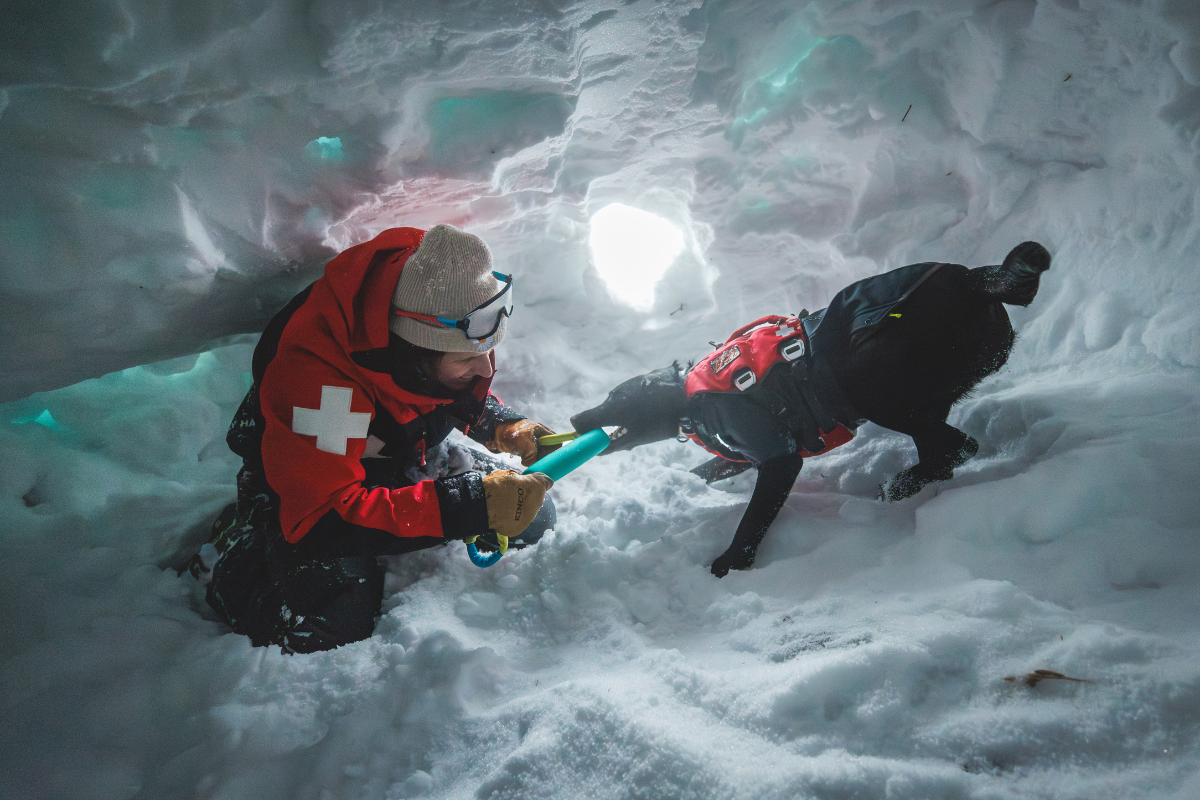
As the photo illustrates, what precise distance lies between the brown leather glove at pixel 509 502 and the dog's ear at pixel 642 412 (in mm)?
717

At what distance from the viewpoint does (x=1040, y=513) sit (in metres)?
1.46

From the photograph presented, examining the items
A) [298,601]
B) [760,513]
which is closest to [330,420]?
[298,601]

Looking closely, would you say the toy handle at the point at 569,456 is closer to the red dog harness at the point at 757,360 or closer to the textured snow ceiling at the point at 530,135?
the red dog harness at the point at 757,360

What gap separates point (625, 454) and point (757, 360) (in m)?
1.12

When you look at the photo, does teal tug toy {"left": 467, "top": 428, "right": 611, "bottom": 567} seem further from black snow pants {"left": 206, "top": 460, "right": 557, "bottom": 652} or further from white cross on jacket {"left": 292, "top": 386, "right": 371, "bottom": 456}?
white cross on jacket {"left": 292, "top": 386, "right": 371, "bottom": 456}

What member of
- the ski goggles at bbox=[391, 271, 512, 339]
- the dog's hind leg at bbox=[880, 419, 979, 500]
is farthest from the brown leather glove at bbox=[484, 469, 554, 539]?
the dog's hind leg at bbox=[880, 419, 979, 500]

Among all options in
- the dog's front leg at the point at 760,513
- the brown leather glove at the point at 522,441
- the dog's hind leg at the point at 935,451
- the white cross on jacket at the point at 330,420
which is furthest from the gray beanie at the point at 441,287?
the dog's hind leg at the point at 935,451

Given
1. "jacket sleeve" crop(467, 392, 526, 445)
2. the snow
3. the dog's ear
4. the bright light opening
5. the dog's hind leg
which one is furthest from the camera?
the bright light opening

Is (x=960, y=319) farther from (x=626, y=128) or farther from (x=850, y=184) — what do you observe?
(x=626, y=128)

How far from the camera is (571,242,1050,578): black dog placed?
5.11 feet

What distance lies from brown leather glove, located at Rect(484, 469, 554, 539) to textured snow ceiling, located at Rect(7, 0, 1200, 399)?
144cm

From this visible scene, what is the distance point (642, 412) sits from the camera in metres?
2.28

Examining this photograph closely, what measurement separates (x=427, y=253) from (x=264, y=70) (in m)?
0.87

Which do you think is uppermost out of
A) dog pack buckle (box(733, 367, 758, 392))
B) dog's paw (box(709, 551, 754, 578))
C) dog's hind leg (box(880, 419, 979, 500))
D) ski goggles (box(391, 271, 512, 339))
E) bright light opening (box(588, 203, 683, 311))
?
bright light opening (box(588, 203, 683, 311))
